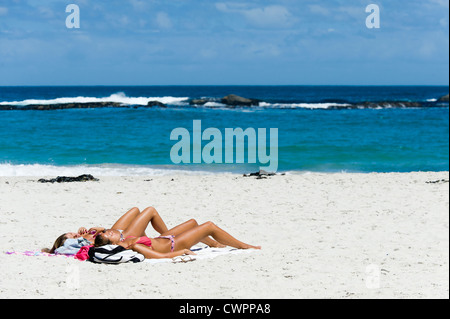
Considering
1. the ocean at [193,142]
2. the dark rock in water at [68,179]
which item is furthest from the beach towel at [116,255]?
the ocean at [193,142]

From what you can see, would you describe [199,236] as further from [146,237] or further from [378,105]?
[378,105]

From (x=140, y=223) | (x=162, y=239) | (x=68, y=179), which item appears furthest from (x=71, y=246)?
(x=68, y=179)

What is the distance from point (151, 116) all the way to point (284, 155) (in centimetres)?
1900

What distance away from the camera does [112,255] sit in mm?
6258

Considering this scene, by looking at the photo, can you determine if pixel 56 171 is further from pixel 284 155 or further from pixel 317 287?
pixel 317 287

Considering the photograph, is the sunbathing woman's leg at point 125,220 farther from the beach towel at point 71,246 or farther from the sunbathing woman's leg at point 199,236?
the sunbathing woman's leg at point 199,236

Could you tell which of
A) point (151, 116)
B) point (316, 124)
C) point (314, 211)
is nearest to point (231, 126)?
point (316, 124)

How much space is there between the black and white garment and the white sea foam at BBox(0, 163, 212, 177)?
9289mm

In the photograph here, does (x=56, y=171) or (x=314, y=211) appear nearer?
(x=314, y=211)

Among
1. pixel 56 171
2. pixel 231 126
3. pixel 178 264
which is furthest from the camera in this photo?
pixel 231 126

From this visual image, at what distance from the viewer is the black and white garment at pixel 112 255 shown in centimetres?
625

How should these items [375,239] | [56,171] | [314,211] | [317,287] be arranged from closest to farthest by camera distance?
[317,287]
[375,239]
[314,211]
[56,171]

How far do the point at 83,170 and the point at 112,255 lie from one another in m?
10.6
